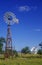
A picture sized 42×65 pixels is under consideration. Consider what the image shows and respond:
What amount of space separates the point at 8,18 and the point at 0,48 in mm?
48270

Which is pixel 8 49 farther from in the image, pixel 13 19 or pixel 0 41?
pixel 0 41

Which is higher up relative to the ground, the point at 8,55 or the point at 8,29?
the point at 8,29

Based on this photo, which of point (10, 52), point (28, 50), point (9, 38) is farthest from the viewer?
point (28, 50)

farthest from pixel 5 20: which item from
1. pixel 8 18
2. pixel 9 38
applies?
pixel 9 38

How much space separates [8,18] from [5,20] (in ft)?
3.85

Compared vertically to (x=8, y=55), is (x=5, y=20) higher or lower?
higher

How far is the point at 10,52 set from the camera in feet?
219

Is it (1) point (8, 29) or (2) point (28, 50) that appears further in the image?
(2) point (28, 50)

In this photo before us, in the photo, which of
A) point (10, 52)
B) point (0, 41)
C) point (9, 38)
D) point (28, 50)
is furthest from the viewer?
point (28, 50)

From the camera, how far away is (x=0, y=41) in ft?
341

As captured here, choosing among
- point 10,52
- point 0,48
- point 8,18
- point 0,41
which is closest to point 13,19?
point 8,18

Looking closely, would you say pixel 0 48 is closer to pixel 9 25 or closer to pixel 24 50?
pixel 24 50

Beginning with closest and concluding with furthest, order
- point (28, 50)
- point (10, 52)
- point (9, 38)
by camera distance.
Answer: point (9, 38), point (10, 52), point (28, 50)

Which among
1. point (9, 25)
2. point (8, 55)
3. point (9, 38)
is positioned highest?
point (9, 25)
